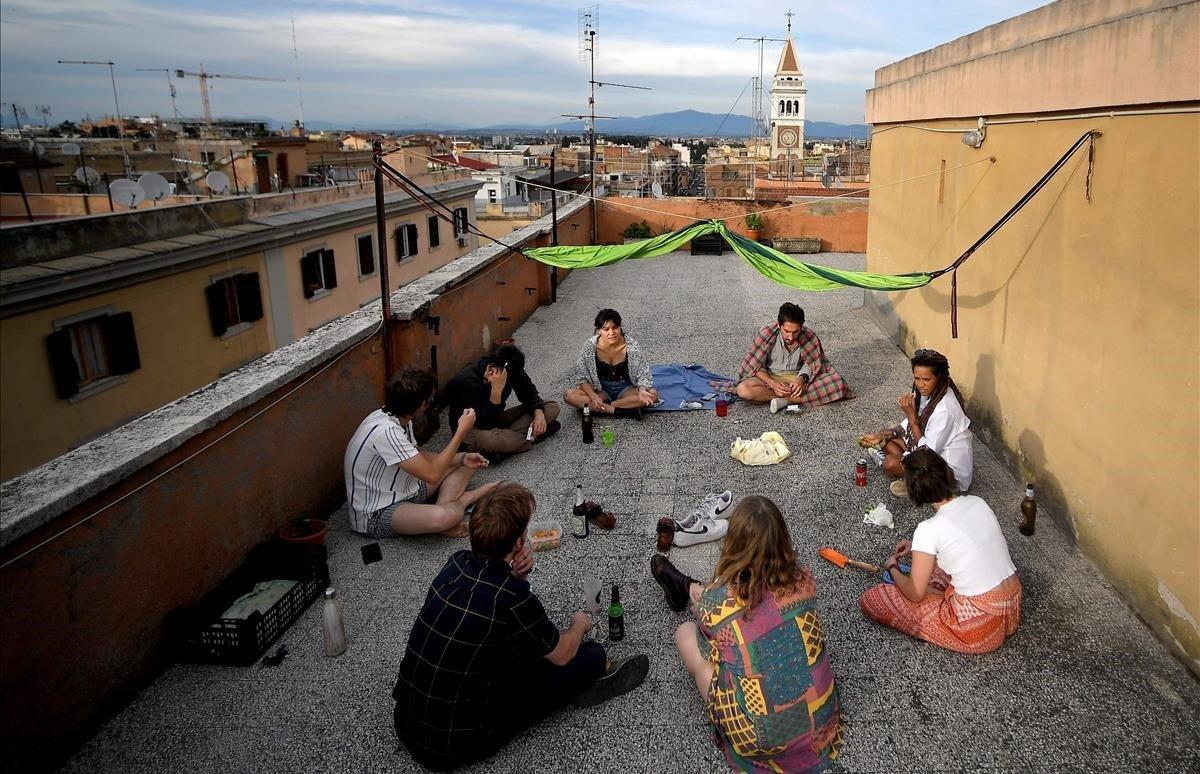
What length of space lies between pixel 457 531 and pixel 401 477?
0.47m

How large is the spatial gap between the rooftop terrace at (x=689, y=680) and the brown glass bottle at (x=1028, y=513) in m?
0.08

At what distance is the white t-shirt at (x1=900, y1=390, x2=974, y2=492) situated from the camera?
15.5 feet

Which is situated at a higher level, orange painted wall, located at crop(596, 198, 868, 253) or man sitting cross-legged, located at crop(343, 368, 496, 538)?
orange painted wall, located at crop(596, 198, 868, 253)

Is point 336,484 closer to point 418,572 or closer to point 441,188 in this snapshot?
point 418,572

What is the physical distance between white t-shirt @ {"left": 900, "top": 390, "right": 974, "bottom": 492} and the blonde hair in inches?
97.1

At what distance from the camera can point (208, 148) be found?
97.0 feet

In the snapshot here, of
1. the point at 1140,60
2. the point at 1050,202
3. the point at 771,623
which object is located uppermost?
the point at 1140,60

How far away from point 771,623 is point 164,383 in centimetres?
1591

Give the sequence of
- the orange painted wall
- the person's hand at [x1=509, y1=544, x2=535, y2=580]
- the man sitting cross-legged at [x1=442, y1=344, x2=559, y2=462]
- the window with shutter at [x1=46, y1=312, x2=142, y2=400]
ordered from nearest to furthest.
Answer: the person's hand at [x1=509, y1=544, x2=535, y2=580] < the man sitting cross-legged at [x1=442, y1=344, x2=559, y2=462] < the window with shutter at [x1=46, y1=312, x2=142, y2=400] < the orange painted wall

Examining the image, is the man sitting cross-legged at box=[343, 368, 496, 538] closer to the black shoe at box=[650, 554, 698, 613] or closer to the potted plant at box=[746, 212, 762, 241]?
the black shoe at box=[650, 554, 698, 613]

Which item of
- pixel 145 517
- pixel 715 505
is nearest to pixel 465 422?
pixel 715 505

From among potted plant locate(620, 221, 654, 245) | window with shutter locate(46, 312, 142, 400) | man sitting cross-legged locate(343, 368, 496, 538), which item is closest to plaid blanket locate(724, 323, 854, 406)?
man sitting cross-legged locate(343, 368, 496, 538)

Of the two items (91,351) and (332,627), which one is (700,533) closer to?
(332,627)

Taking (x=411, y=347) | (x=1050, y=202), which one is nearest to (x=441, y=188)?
(x=411, y=347)
